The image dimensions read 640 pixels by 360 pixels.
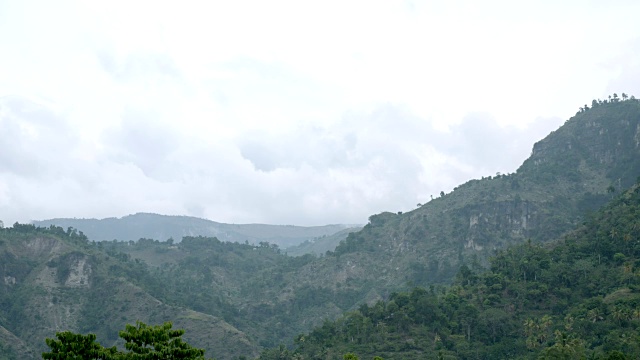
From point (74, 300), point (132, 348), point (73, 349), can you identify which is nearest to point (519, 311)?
point (132, 348)

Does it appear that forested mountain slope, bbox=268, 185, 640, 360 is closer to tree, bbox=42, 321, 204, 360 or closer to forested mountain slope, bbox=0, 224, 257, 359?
forested mountain slope, bbox=0, 224, 257, 359

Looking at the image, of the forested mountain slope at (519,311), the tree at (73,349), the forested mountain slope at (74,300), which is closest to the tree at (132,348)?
the tree at (73,349)

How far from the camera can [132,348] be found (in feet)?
138

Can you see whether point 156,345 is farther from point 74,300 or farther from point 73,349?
point 74,300

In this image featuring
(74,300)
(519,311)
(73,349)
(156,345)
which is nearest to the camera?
(73,349)

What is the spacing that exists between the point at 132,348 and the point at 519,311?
90414 mm

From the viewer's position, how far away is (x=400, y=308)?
122 m

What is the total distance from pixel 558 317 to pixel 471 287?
25.9 m

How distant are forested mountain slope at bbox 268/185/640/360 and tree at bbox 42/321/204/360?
2487 inches

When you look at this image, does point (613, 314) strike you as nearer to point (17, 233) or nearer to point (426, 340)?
point (426, 340)

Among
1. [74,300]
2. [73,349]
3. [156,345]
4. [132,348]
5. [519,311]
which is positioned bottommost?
[73,349]

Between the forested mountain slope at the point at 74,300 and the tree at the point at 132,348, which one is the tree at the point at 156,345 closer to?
the tree at the point at 132,348

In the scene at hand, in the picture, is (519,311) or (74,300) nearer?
(519,311)

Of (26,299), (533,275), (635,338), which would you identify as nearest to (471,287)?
(533,275)
